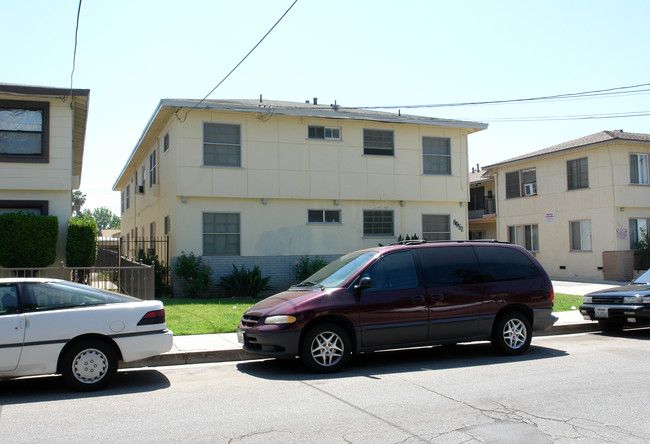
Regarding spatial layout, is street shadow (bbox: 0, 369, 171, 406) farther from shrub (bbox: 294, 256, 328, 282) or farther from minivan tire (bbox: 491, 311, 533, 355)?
shrub (bbox: 294, 256, 328, 282)

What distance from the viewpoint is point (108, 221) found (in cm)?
12756

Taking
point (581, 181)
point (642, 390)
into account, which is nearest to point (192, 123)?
point (642, 390)

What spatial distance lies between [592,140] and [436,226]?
9.98 m

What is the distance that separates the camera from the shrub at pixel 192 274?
56.2ft

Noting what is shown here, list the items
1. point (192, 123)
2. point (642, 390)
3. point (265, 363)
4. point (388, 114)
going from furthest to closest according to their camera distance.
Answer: point (388, 114)
point (192, 123)
point (265, 363)
point (642, 390)

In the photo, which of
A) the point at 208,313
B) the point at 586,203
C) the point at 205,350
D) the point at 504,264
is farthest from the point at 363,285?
the point at 586,203

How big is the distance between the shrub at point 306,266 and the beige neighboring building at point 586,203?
13484mm

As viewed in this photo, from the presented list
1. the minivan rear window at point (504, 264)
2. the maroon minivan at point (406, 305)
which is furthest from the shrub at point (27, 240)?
the minivan rear window at point (504, 264)

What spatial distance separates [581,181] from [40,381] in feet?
81.5

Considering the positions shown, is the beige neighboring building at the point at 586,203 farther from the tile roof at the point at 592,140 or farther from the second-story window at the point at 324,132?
the second-story window at the point at 324,132

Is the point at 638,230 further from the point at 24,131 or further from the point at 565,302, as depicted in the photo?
the point at 24,131

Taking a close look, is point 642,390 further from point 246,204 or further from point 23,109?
point 23,109

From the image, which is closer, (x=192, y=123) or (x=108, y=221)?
(x=192, y=123)

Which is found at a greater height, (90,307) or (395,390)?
(90,307)
